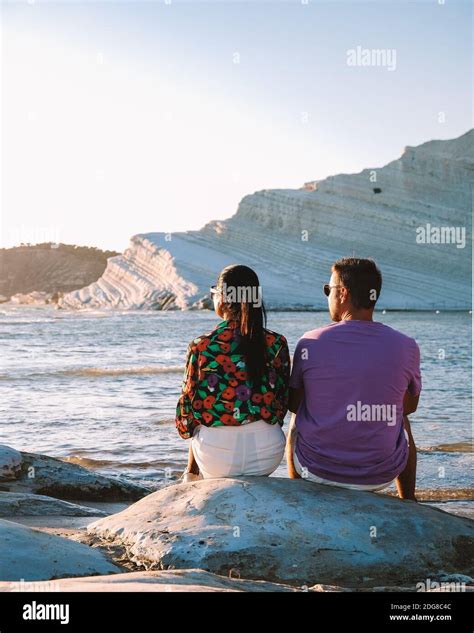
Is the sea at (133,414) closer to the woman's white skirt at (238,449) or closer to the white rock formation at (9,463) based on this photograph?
the white rock formation at (9,463)

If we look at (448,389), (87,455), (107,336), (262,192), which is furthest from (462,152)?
(87,455)

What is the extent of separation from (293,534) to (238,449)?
19.5 inches

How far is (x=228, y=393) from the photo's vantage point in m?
3.45

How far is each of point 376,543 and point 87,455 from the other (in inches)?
143

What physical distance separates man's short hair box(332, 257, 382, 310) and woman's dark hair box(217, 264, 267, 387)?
1.12 ft

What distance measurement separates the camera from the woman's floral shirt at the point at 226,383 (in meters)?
3.44

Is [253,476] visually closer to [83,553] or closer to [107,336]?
[83,553]

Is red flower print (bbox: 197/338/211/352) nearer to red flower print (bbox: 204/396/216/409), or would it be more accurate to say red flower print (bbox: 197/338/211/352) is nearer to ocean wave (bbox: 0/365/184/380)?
red flower print (bbox: 204/396/216/409)

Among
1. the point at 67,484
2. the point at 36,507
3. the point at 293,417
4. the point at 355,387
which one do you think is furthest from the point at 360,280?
the point at 67,484

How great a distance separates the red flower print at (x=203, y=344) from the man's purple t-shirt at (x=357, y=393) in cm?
36

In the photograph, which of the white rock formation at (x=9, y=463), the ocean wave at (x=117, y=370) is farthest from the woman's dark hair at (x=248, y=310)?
the ocean wave at (x=117, y=370)

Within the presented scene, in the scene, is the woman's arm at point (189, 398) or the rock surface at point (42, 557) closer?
the rock surface at point (42, 557)

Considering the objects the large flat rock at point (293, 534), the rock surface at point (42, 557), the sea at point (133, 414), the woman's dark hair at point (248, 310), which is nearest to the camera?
the rock surface at point (42, 557)

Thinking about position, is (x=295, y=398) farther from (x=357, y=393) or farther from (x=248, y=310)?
(x=248, y=310)
